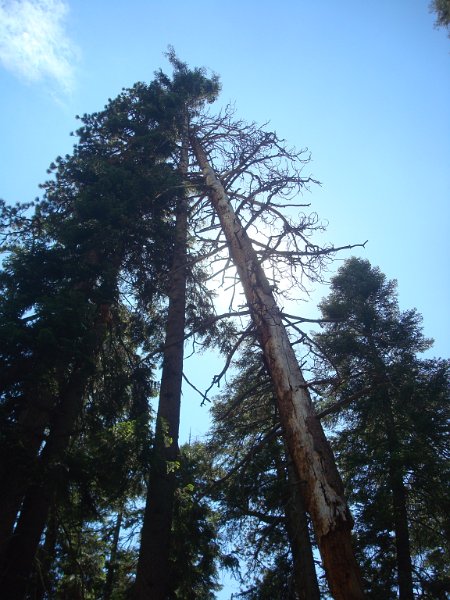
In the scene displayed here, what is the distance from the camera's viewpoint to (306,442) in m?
3.44

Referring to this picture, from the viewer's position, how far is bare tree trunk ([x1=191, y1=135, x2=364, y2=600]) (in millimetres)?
2779

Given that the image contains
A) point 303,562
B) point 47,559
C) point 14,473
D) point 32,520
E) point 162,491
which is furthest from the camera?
point 303,562

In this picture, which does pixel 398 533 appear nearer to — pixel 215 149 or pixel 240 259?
pixel 240 259

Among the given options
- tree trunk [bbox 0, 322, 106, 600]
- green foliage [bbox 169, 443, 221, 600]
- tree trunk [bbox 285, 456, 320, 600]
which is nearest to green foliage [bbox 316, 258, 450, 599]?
tree trunk [bbox 285, 456, 320, 600]

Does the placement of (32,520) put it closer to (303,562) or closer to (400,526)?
(303,562)

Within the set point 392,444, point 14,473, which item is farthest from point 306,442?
point 392,444

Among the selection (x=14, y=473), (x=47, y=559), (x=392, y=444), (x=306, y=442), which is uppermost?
(x=392, y=444)

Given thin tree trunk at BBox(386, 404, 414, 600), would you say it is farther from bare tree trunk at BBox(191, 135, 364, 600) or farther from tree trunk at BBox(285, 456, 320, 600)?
bare tree trunk at BBox(191, 135, 364, 600)

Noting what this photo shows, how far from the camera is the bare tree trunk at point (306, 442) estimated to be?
278cm

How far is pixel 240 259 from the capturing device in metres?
5.67

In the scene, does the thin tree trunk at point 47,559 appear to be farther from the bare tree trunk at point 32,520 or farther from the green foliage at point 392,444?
the green foliage at point 392,444

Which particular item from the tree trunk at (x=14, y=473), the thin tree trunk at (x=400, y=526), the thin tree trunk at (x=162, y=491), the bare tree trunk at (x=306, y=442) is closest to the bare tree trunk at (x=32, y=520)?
the tree trunk at (x=14, y=473)

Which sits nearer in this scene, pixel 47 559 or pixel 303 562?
pixel 47 559

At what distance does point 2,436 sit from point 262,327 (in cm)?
346
